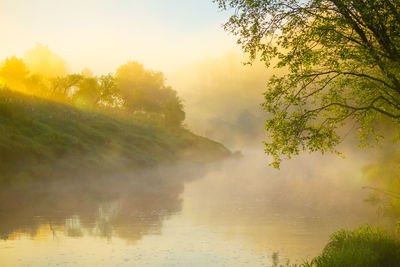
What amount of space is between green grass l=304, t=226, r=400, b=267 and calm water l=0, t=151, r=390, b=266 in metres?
1.41

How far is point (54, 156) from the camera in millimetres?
33062

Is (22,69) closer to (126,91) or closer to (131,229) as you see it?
(126,91)

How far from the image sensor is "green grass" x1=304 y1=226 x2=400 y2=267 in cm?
1111

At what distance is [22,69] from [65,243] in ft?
184

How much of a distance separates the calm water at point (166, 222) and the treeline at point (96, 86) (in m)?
27.4

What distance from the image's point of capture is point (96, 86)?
249ft

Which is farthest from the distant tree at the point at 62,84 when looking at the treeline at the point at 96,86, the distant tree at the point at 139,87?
the distant tree at the point at 139,87

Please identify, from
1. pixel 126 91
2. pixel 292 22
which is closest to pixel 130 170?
pixel 292 22

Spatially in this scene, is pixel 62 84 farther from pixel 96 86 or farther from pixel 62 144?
pixel 62 144

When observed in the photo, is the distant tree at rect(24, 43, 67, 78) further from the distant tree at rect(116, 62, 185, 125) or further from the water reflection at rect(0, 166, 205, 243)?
the water reflection at rect(0, 166, 205, 243)

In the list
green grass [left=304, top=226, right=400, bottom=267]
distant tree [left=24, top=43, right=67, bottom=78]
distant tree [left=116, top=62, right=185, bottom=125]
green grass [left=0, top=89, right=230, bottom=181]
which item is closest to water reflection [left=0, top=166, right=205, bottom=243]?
green grass [left=0, top=89, right=230, bottom=181]

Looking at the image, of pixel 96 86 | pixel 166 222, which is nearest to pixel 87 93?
pixel 96 86

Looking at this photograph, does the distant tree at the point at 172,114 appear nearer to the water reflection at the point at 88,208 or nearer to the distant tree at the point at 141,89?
the distant tree at the point at 141,89

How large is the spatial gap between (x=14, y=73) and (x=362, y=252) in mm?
63220
